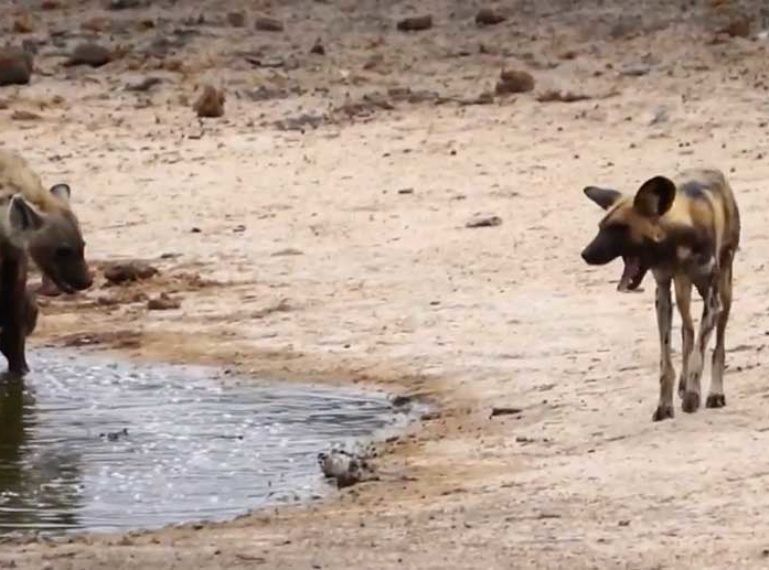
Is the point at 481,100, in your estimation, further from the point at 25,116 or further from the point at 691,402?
the point at 691,402

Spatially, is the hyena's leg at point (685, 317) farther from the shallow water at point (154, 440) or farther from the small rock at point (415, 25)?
the small rock at point (415, 25)

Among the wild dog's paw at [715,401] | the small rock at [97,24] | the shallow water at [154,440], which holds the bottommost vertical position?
the small rock at [97,24]

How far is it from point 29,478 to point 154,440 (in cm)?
77

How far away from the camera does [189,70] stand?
19375 millimetres

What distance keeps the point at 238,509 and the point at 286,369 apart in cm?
289

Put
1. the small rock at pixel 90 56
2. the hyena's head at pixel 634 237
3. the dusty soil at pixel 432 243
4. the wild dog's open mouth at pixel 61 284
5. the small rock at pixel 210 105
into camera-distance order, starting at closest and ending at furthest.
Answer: the dusty soil at pixel 432 243 → the hyena's head at pixel 634 237 → the wild dog's open mouth at pixel 61 284 → the small rock at pixel 210 105 → the small rock at pixel 90 56

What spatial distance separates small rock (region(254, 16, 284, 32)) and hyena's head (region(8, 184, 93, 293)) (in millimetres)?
8873

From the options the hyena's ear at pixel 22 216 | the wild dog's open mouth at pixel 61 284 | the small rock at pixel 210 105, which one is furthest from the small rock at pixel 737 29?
the hyena's ear at pixel 22 216

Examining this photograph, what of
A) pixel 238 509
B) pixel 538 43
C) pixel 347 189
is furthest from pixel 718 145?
pixel 238 509

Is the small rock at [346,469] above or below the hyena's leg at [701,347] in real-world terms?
below

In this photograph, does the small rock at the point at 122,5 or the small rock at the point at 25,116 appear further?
the small rock at the point at 122,5

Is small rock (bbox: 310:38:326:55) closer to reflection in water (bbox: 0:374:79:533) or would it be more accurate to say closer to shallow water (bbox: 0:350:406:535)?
shallow water (bbox: 0:350:406:535)

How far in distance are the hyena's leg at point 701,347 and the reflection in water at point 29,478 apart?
223 centimetres

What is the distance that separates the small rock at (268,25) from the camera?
67.4 ft
